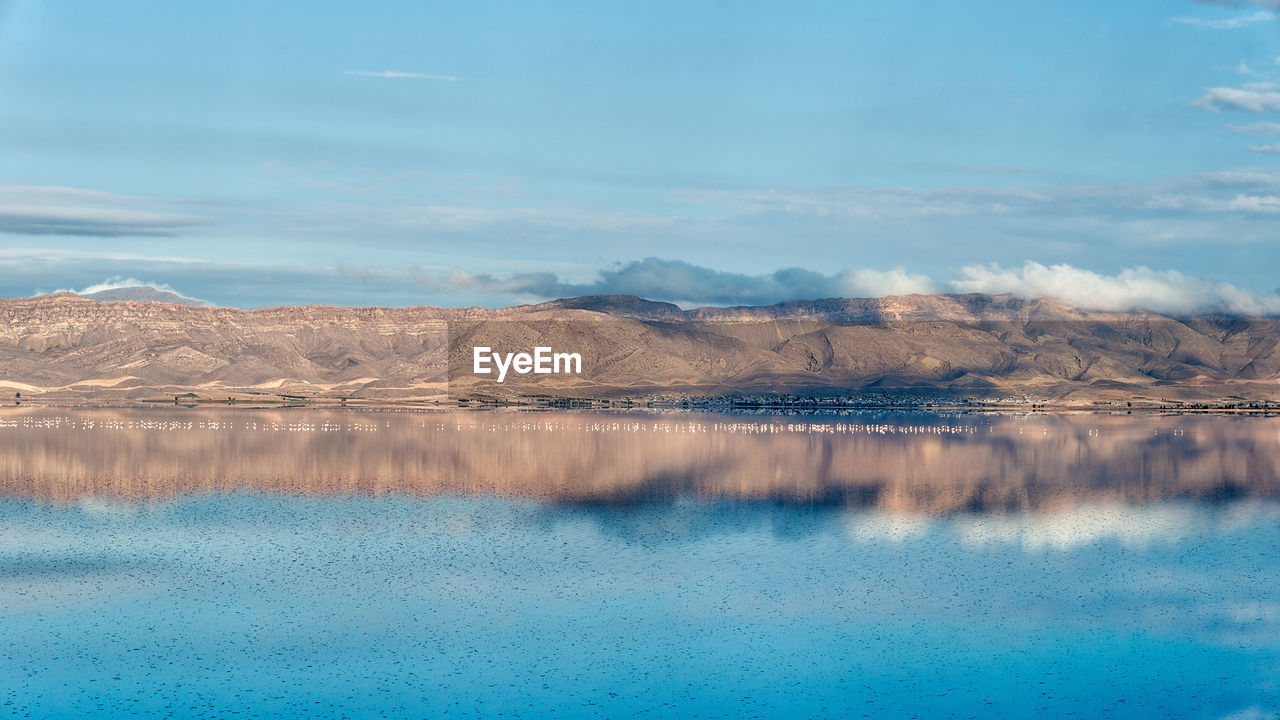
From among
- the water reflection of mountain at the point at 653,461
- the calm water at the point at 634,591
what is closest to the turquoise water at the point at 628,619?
the calm water at the point at 634,591

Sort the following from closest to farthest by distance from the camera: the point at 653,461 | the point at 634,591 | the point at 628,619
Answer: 1. the point at 628,619
2. the point at 634,591
3. the point at 653,461

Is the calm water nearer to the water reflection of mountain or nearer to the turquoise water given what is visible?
the turquoise water

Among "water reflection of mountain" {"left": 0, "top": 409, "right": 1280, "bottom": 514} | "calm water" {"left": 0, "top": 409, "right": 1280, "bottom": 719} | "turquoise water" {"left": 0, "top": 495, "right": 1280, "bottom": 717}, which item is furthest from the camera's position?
"water reflection of mountain" {"left": 0, "top": 409, "right": 1280, "bottom": 514}

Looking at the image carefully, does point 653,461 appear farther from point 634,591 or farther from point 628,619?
point 628,619

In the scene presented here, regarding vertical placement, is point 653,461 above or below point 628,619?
above

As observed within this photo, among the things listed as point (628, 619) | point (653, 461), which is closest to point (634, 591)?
point (628, 619)

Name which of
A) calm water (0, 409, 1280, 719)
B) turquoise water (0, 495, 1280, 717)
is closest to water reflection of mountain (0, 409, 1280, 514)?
calm water (0, 409, 1280, 719)
